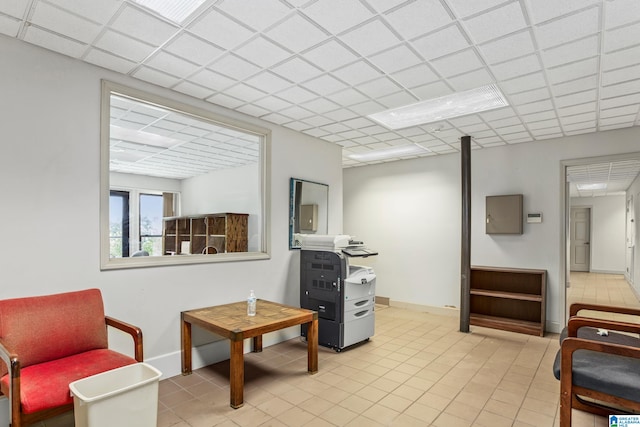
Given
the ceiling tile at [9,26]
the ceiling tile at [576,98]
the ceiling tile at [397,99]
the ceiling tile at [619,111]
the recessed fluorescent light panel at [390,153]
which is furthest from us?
the recessed fluorescent light panel at [390,153]

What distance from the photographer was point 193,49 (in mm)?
2557

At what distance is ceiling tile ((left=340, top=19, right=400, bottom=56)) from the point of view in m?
2.28

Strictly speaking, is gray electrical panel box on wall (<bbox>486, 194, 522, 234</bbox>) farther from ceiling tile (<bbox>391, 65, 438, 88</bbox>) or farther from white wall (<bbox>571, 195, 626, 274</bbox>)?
white wall (<bbox>571, 195, 626, 274</bbox>)

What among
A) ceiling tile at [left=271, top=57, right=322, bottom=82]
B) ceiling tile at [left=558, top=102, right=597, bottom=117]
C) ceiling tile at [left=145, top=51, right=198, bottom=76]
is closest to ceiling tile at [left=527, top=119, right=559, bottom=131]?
ceiling tile at [left=558, top=102, right=597, bottom=117]

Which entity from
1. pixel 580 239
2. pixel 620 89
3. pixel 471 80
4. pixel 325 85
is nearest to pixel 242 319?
pixel 325 85

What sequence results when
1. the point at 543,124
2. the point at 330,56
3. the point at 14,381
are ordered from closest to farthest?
the point at 14,381 → the point at 330,56 → the point at 543,124

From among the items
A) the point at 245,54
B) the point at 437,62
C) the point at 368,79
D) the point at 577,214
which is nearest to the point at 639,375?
the point at 437,62

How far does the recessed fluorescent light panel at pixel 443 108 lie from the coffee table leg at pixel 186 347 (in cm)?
296

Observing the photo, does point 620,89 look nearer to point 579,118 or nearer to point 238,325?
point 579,118

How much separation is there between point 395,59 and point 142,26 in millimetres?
1785

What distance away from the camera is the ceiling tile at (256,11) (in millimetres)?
2045

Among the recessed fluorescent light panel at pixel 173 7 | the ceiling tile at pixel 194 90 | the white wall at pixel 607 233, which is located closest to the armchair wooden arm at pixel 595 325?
the recessed fluorescent light panel at pixel 173 7

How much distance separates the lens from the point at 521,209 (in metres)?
5.03

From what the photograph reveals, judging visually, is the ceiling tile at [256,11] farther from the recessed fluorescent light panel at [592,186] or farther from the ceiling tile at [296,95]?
the recessed fluorescent light panel at [592,186]
